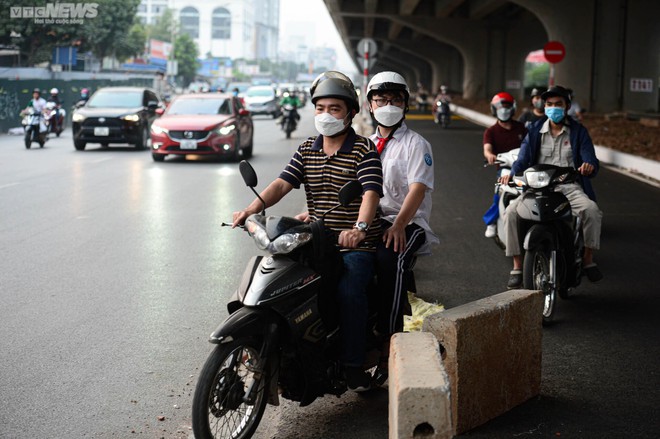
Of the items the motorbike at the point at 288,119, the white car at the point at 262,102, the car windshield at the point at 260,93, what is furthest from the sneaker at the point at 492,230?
the car windshield at the point at 260,93

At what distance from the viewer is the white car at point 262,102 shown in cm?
5341

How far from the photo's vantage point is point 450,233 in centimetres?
1172

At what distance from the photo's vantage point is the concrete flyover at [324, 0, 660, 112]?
3578cm

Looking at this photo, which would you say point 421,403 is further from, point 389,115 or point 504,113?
point 504,113

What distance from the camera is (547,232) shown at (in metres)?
7.41

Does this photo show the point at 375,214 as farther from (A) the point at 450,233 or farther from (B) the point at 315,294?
(A) the point at 450,233

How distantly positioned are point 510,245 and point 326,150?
3092 millimetres

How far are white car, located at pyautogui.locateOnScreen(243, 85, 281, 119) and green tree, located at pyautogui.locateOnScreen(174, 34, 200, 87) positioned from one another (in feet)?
238

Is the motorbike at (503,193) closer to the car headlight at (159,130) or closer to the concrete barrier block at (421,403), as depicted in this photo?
the concrete barrier block at (421,403)

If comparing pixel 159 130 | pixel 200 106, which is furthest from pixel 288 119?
pixel 159 130

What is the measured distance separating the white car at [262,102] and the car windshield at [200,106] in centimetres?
2804

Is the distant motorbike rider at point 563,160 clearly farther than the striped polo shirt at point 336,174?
Yes

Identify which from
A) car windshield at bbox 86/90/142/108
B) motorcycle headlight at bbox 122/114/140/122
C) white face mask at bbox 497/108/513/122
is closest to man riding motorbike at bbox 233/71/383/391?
white face mask at bbox 497/108/513/122

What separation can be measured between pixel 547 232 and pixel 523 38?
57.4 metres
